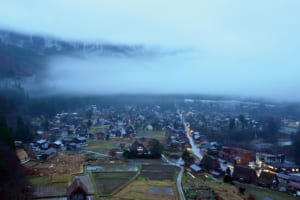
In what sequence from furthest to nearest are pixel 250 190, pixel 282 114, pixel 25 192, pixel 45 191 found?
pixel 282 114 < pixel 250 190 < pixel 45 191 < pixel 25 192

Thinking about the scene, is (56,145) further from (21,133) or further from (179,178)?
(179,178)

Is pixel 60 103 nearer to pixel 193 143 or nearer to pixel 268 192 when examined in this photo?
pixel 193 143

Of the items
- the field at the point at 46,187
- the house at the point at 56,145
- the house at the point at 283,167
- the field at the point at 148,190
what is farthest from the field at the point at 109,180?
the house at the point at 283,167

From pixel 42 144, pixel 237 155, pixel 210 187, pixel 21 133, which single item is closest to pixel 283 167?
pixel 237 155

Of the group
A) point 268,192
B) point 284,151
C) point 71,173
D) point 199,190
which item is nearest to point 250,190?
A: point 268,192

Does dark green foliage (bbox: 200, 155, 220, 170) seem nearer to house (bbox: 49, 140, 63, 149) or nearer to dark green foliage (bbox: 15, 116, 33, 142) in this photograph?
house (bbox: 49, 140, 63, 149)

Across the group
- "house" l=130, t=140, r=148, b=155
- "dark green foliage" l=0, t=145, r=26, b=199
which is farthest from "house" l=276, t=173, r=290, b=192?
"dark green foliage" l=0, t=145, r=26, b=199

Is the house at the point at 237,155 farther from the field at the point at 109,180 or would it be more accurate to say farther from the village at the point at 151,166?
the field at the point at 109,180
